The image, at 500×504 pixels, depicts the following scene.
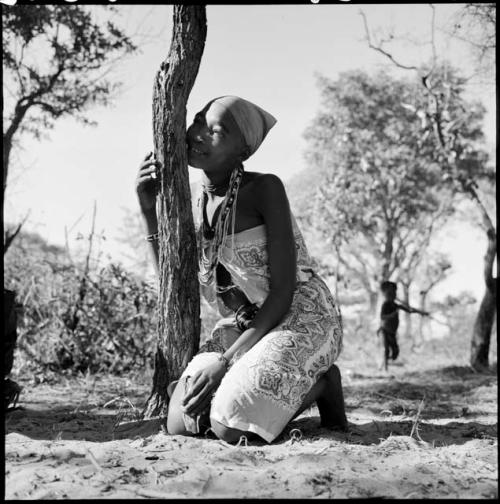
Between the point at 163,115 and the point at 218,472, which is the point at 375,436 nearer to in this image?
the point at 218,472

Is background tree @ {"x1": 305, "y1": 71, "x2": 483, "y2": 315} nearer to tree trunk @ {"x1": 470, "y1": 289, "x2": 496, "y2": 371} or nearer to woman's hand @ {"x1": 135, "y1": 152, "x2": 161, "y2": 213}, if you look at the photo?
tree trunk @ {"x1": 470, "y1": 289, "x2": 496, "y2": 371}

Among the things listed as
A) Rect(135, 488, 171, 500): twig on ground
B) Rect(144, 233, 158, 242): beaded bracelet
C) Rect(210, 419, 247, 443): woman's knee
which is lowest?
Rect(135, 488, 171, 500): twig on ground

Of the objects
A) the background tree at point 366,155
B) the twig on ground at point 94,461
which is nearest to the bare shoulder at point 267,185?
the twig on ground at point 94,461

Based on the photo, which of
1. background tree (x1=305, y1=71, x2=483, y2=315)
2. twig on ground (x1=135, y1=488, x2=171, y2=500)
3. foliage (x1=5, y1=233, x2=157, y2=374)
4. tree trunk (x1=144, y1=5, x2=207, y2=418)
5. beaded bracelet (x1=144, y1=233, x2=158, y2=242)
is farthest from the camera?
background tree (x1=305, y1=71, x2=483, y2=315)

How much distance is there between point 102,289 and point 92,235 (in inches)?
21.5

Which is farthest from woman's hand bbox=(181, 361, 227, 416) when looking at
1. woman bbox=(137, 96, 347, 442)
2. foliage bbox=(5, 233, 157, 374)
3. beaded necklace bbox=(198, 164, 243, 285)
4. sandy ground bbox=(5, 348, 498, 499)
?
foliage bbox=(5, 233, 157, 374)

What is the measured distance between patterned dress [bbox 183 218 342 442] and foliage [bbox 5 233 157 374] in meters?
3.27

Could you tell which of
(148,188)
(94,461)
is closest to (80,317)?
(148,188)

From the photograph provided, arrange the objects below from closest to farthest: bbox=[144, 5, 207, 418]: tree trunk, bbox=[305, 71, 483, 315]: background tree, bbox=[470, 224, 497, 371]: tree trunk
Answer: bbox=[144, 5, 207, 418]: tree trunk < bbox=[470, 224, 497, 371]: tree trunk < bbox=[305, 71, 483, 315]: background tree

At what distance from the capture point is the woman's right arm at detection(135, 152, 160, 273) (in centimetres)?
324

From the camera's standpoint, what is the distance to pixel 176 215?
10.6ft

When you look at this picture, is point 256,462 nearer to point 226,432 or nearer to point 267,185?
point 226,432

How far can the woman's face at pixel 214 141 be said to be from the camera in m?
3.10

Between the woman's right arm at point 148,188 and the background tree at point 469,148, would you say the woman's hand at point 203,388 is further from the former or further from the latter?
the background tree at point 469,148
